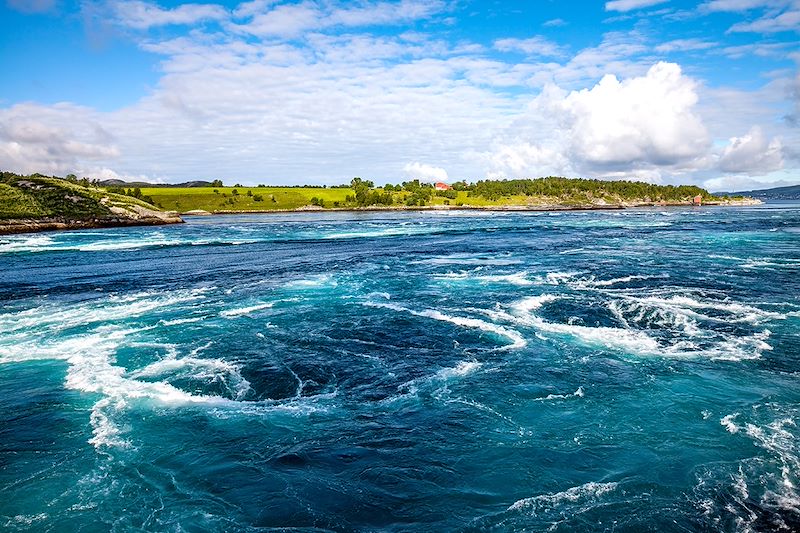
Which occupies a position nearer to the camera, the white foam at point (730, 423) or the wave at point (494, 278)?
the white foam at point (730, 423)

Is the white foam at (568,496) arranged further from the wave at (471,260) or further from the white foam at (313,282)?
the wave at (471,260)

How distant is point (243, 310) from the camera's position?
129 feet

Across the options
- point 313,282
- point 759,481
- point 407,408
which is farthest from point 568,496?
point 313,282

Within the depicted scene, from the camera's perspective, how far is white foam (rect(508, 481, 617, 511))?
1528 centimetres

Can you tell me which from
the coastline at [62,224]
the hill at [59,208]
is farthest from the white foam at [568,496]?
the hill at [59,208]

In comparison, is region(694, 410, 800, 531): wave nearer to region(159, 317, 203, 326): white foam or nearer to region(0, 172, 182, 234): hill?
region(159, 317, 203, 326): white foam

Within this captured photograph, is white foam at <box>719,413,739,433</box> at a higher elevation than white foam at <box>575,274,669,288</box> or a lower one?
lower

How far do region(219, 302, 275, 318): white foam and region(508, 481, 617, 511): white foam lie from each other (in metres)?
27.2

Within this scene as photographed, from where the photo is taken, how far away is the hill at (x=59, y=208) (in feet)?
405

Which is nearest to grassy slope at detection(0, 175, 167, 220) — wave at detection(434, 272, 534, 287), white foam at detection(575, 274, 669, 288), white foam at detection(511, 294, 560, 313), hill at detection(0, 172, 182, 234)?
hill at detection(0, 172, 182, 234)

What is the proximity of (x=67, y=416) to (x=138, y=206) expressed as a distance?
150 metres

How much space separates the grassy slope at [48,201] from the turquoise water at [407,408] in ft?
323

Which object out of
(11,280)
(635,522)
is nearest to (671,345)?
(635,522)

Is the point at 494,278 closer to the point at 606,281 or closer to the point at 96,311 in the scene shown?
the point at 606,281
